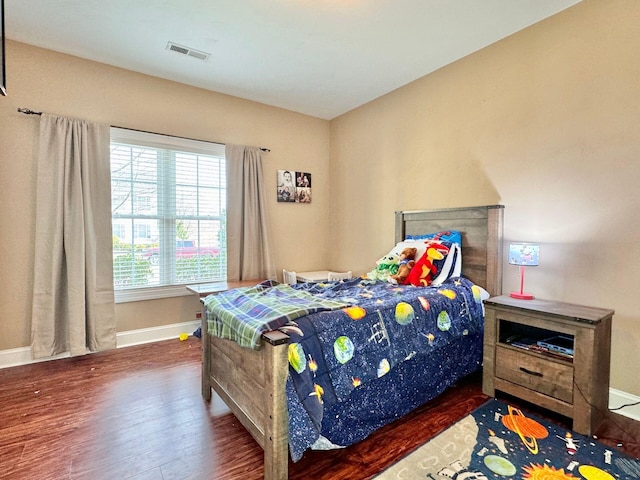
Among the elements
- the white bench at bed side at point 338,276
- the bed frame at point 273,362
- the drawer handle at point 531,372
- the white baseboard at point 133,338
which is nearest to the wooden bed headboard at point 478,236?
the bed frame at point 273,362

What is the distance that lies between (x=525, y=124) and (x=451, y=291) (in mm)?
1441

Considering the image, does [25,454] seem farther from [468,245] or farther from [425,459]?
[468,245]

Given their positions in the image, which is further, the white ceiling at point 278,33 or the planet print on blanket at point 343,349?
the white ceiling at point 278,33

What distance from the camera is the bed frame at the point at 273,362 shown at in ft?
4.66

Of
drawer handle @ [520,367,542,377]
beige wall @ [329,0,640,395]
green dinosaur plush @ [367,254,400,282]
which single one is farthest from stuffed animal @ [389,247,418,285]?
drawer handle @ [520,367,542,377]

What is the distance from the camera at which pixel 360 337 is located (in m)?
1.74

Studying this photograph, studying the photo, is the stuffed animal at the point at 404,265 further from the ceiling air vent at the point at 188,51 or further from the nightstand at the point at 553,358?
the ceiling air vent at the point at 188,51

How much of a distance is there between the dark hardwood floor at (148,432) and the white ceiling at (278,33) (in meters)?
2.74

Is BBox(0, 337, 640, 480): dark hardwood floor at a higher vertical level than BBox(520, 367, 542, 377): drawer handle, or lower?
lower

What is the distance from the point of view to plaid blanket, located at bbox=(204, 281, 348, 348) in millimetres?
1533

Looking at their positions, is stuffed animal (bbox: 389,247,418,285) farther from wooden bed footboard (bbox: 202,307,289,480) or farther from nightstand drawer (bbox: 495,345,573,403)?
wooden bed footboard (bbox: 202,307,289,480)

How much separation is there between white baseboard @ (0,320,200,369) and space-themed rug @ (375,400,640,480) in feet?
9.06

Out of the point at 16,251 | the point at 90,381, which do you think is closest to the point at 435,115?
the point at 90,381

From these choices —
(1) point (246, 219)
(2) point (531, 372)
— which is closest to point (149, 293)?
(1) point (246, 219)
